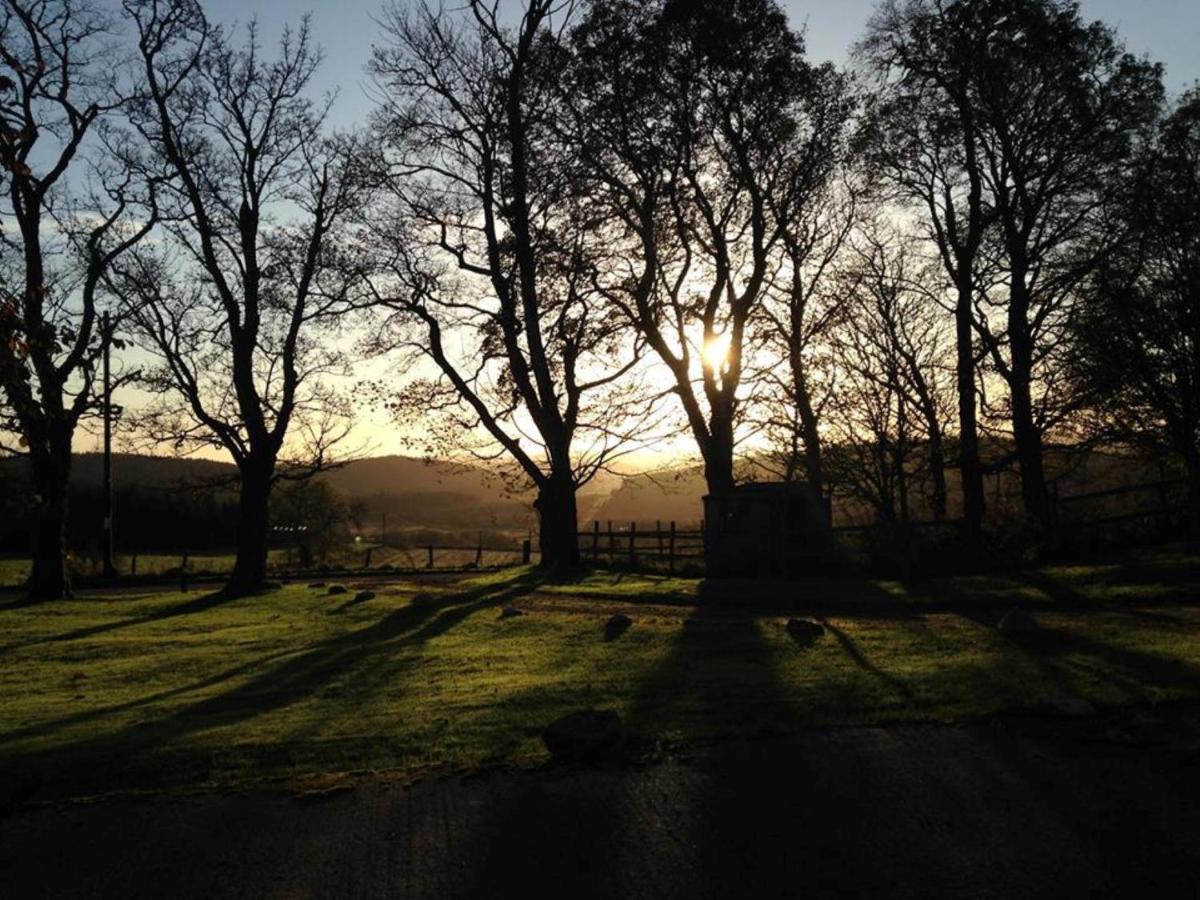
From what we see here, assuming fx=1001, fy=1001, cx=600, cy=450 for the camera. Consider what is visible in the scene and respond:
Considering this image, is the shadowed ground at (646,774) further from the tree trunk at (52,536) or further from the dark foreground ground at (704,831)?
the tree trunk at (52,536)

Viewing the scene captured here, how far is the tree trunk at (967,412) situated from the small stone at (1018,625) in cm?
1735

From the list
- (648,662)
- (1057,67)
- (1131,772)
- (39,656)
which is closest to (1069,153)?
(1057,67)

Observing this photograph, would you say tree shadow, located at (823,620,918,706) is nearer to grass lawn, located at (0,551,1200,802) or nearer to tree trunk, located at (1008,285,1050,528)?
grass lawn, located at (0,551,1200,802)

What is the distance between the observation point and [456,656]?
42.5ft

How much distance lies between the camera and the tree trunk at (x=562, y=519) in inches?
1203

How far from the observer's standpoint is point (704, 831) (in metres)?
5.82

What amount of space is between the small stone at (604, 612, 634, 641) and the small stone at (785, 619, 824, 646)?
8.10ft

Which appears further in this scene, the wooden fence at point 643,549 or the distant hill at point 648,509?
the distant hill at point 648,509

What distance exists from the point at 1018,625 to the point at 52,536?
26584mm

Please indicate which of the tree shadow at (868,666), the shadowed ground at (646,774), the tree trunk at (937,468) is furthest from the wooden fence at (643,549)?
the shadowed ground at (646,774)

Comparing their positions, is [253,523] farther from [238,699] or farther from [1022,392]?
[1022,392]

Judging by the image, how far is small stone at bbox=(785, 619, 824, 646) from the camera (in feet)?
41.1

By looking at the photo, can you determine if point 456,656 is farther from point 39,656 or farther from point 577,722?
point 39,656

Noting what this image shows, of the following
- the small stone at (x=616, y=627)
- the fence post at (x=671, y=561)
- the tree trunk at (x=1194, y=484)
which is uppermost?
the tree trunk at (x=1194, y=484)
